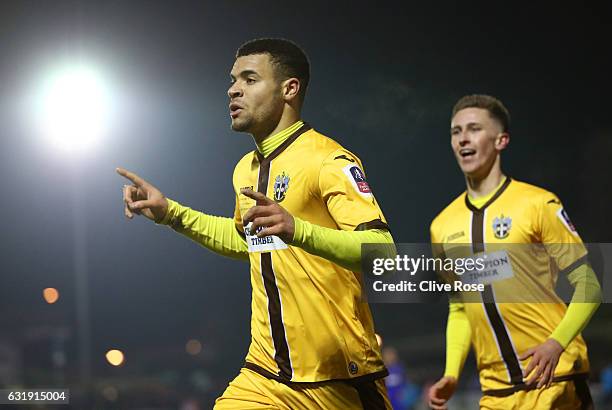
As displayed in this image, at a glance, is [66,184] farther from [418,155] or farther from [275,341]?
[275,341]

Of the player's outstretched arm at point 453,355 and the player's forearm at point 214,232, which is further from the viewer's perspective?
the player's outstretched arm at point 453,355

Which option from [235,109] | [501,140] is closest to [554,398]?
[501,140]

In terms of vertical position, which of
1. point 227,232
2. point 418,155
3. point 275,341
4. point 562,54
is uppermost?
point 562,54

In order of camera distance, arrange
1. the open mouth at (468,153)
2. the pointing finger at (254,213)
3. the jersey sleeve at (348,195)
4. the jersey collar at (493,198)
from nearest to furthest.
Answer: the pointing finger at (254,213)
the jersey sleeve at (348,195)
the jersey collar at (493,198)
the open mouth at (468,153)

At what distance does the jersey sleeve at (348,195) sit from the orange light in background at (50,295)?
314cm

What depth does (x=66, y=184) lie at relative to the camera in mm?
5680

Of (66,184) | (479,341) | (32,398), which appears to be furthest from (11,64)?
(479,341)

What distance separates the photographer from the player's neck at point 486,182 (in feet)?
13.4

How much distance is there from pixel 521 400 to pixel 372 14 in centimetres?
280

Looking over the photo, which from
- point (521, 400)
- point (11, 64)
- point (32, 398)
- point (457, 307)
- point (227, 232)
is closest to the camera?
point (227, 232)

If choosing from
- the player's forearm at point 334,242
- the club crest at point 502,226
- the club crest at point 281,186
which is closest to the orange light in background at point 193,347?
the club crest at point 502,226

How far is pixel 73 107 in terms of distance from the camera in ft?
19.0

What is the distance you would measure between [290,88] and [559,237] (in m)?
1.35

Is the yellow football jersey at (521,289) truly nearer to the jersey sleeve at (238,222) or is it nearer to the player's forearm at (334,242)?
the jersey sleeve at (238,222)
